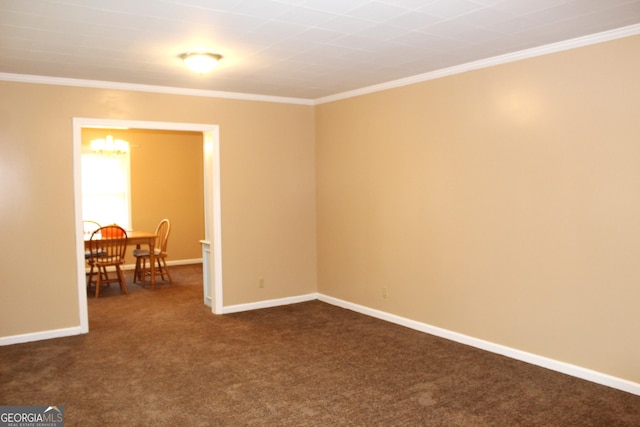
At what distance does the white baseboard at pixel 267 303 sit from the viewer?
219 inches

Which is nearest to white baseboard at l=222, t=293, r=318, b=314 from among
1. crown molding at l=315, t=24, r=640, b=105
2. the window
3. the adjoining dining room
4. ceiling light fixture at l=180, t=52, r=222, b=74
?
the adjoining dining room

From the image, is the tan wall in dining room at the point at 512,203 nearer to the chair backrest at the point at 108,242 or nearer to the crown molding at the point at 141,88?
the crown molding at the point at 141,88

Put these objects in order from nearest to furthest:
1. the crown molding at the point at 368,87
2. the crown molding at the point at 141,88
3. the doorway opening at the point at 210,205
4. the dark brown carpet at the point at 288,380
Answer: the dark brown carpet at the point at 288,380
the crown molding at the point at 368,87
the crown molding at the point at 141,88
the doorway opening at the point at 210,205

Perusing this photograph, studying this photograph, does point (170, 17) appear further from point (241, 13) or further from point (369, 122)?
point (369, 122)

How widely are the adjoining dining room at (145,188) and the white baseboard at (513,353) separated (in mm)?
3699

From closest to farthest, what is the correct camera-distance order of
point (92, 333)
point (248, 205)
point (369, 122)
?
point (92, 333)
point (369, 122)
point (248, 205)

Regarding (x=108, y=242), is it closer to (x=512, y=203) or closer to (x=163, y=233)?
(x=163, y=233)

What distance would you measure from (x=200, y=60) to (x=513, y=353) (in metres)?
3.33

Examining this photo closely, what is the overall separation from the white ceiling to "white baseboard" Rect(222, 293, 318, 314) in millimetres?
2529

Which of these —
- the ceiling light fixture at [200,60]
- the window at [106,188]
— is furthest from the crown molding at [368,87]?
the window at [106,188]

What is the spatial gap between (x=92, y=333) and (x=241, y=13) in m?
3.47

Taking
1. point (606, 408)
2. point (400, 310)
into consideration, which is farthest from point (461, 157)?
point (606, 408)

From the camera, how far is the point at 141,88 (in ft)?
16.2

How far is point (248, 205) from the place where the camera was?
5.64 m
